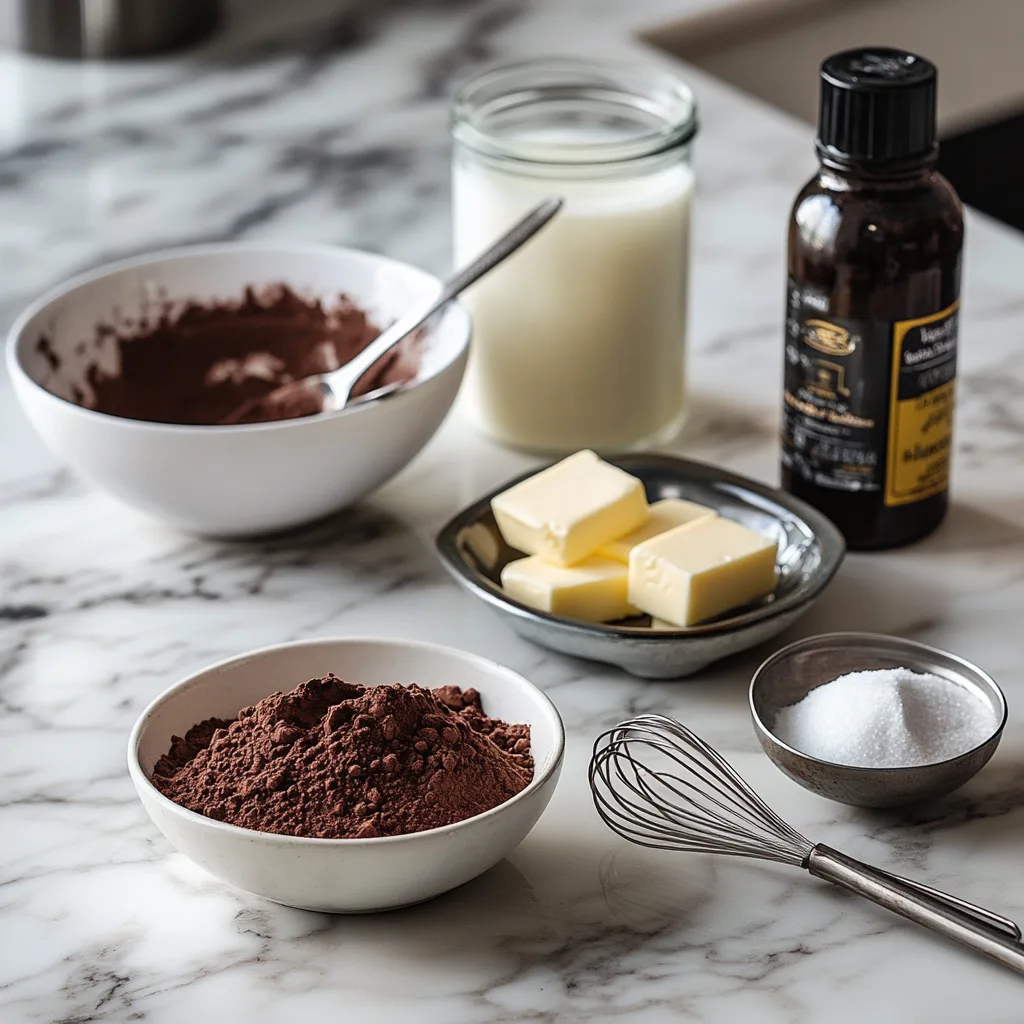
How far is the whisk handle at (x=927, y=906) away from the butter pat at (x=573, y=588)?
0.21 meters

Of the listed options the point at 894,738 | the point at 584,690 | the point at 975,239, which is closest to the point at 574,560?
the point at 584,690

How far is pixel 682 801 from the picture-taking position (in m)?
0.74

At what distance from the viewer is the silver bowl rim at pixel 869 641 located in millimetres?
696

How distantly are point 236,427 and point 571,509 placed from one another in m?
0.18

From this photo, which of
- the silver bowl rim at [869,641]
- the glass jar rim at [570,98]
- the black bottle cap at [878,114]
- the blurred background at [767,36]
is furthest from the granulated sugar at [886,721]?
the blurred background at [767,36]

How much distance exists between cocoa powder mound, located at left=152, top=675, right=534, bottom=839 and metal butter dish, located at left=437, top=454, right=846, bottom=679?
122 mm

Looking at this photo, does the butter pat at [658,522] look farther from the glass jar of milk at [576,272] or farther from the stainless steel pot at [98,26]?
the stainless steel pot at [98,26]

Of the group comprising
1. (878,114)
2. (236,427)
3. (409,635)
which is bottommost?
(409,635)

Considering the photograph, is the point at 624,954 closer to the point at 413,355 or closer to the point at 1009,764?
the point at 1009,764

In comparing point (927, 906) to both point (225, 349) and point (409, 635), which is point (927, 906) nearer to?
point (409, 635)

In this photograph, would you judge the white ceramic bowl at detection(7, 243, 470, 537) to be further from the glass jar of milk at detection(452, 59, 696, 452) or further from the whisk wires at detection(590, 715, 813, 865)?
the whisk wires at detection(590, 715, 813, 865)

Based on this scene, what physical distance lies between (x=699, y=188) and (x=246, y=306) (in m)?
0.53

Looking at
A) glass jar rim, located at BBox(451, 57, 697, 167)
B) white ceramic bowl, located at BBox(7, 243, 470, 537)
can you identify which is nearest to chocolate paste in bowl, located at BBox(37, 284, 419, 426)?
white ceramic bowl, located at BBox(7, 243, 470, 537)

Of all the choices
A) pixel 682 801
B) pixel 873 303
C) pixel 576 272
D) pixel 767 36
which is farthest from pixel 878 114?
pixel 767 36
